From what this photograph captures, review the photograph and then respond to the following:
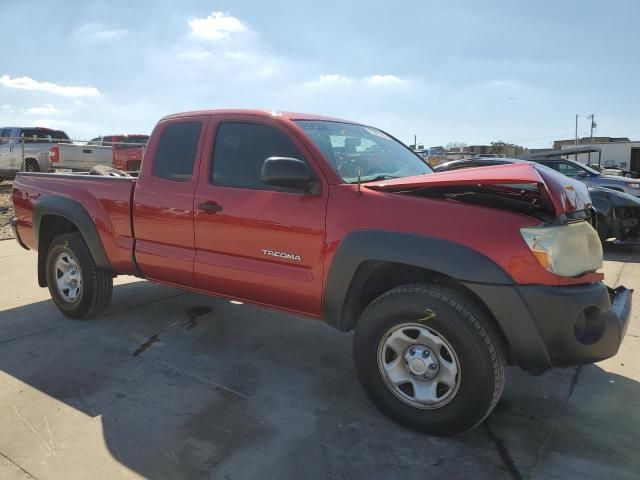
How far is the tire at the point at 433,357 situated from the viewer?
8.70 feet

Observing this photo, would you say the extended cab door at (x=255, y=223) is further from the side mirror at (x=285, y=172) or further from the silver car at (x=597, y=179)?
the silver car at (x=597, y=179)

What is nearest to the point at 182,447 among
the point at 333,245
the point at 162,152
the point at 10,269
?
the point at 333,245

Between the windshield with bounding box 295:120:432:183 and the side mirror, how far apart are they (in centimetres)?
28

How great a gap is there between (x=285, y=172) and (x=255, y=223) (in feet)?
1.66

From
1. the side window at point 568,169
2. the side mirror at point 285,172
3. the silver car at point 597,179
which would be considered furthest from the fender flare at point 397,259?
the side window at point 568,169

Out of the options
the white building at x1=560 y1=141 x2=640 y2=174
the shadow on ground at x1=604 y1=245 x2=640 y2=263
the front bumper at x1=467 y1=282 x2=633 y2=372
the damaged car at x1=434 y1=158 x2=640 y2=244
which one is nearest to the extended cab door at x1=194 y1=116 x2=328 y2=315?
the front bumper at x1=467 y1=282 x2=633 y2=372

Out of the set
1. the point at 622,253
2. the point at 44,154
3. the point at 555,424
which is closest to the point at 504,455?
the point at 555,424

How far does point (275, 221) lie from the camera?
3.29m

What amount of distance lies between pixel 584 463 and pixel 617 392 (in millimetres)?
1027

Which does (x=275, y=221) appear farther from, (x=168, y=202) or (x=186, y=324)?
(x=186, y=324)

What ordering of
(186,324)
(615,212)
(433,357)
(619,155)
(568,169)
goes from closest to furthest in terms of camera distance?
1. (433,357)
2. (186,324)
3. (615,212)
4. (568,169)
5. (619,155)

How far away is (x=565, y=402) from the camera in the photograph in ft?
10.8

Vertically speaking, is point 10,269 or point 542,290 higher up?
point 542,290

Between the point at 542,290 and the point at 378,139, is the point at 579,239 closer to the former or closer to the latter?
the point at 542,290
